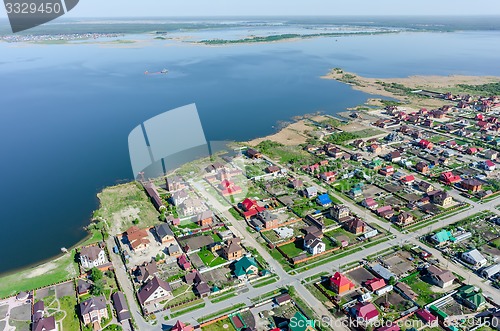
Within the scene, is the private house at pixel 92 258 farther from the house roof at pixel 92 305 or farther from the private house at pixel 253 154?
the private house at pixel 253 154

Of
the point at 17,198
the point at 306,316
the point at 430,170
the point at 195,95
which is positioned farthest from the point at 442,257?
the point at 195,95

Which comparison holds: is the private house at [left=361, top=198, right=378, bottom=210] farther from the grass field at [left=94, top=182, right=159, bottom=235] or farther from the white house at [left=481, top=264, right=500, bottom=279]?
the grass field at [left=94, top=182, right=159, bottom=235]

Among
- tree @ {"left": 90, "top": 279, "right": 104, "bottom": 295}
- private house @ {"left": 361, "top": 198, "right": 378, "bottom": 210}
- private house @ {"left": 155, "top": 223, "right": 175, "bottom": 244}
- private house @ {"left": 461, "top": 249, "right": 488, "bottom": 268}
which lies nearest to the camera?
tree @ {"left": 90, "top": 279, "right": 104, "bottom": 295}

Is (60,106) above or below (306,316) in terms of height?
below

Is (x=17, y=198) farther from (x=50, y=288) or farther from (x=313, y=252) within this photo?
(x=313, y=252)

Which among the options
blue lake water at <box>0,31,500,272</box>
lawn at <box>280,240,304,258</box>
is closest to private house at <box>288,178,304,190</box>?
lawn at <box>280,240,304,258</box>

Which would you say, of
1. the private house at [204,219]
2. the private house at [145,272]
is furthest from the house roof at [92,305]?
the private house at [204,219]
